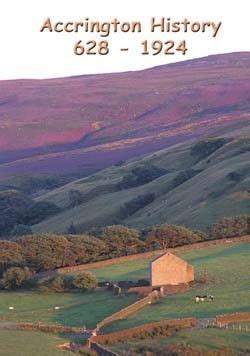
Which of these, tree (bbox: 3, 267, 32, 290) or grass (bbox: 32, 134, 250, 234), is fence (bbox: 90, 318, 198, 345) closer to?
tree (bbox: 3, 267, 32, 290)

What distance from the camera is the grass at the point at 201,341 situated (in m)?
42.3

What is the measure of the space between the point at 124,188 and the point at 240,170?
51.8 ft

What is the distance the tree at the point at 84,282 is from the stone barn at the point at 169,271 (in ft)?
11.4

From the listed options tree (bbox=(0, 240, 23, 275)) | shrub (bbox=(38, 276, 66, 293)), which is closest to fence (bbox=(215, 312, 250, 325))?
shrub (bbox=(38, 276, 66, 293))

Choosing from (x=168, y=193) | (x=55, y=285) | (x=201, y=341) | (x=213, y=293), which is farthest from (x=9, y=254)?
(x=168, y=193)

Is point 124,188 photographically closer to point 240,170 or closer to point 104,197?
point 104,197

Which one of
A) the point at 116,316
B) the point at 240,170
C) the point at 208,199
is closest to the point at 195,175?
the point at 240,170

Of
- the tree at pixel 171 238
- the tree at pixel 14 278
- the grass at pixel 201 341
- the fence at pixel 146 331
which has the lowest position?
the grass at pixel 201 341

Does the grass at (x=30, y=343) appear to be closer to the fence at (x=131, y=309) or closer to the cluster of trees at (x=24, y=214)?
the fence at (x=131, y=309)

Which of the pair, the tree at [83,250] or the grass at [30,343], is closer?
the grass at [30,343]

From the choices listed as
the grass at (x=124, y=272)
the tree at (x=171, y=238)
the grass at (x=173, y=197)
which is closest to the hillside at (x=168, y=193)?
the grass at (x=173, y=197)

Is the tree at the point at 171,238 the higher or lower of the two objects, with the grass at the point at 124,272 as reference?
higher

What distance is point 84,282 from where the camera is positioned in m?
61.5

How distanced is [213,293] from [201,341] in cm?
1216
